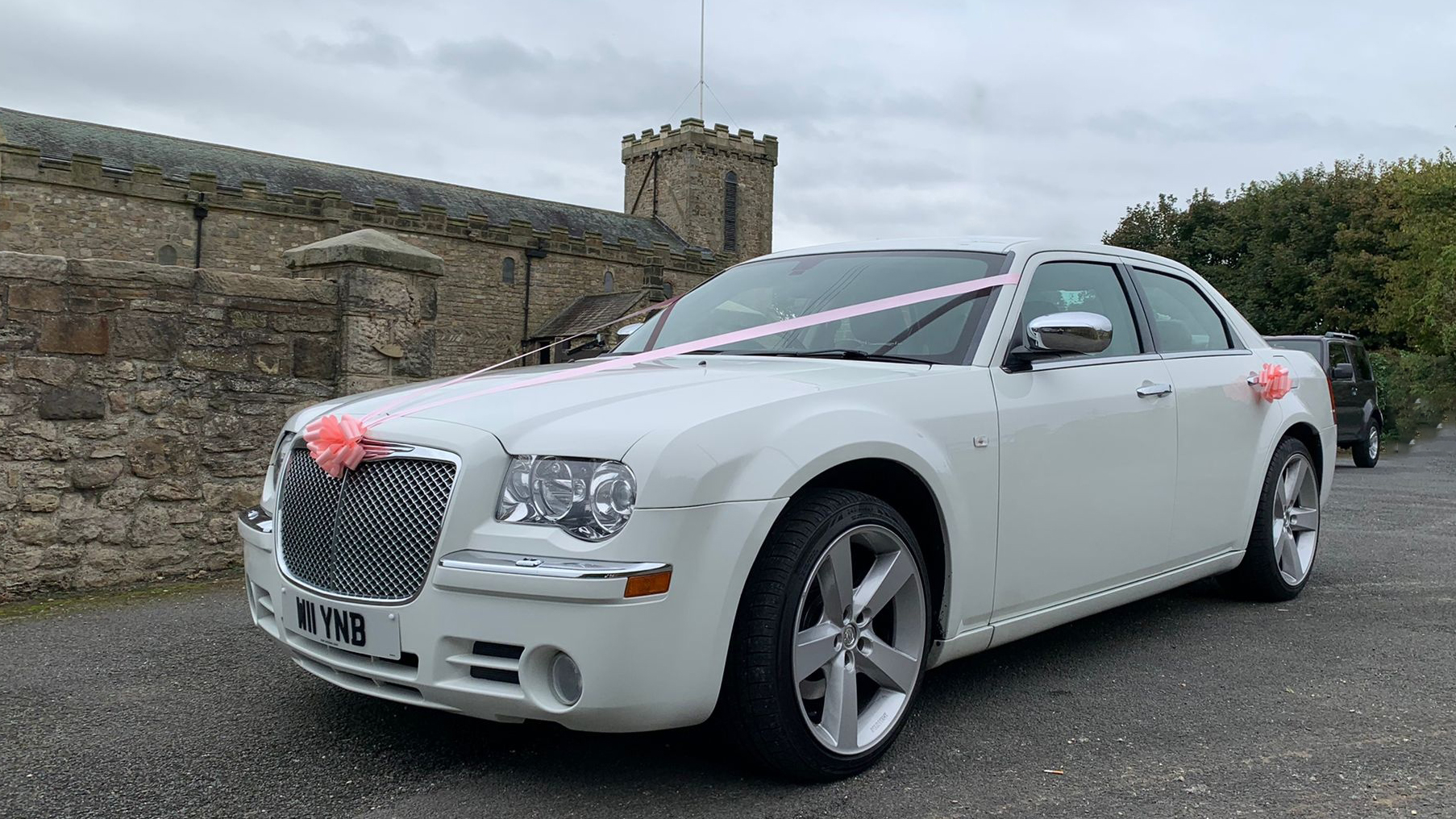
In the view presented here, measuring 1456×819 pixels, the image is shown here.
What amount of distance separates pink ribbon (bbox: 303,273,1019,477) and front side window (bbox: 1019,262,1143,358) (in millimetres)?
168

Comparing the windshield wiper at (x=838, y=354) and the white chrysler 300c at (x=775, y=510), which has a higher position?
the windshield wiper at (x=838, y=354)

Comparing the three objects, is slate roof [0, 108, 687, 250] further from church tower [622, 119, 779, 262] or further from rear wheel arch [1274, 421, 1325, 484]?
rear wheel arch [1274, 421, 1325, 484]

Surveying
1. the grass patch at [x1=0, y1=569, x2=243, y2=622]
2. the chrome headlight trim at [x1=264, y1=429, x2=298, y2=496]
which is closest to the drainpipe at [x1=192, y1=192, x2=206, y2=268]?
the grass patch at [x1=0, y1=569, x2=243, y2=622]

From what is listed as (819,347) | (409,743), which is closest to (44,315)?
(409,743)

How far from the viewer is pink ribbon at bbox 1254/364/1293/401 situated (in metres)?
5.27

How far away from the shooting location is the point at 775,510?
300 cm

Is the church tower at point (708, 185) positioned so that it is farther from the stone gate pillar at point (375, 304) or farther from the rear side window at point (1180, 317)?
the rear side window at point (1180, 317)

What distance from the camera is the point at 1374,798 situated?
10.1 feet

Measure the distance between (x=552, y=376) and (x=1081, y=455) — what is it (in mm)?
1805

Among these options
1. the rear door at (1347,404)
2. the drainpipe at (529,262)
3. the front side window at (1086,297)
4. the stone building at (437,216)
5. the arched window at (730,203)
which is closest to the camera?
the front side window at (1086,297)

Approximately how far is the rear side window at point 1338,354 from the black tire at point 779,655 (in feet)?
50.7

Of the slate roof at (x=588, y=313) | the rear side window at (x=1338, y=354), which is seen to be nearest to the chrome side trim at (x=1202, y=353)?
the rear side window at (x=1338, y=354)

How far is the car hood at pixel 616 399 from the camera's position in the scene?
2971 millimetres

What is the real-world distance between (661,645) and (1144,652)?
2.59 meters
